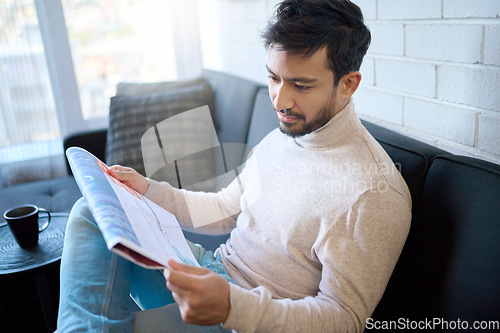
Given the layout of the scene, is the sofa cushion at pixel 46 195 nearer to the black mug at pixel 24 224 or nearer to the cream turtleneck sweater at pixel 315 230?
the black mug at pixel 24 224

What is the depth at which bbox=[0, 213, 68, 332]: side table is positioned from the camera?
4.03 feet

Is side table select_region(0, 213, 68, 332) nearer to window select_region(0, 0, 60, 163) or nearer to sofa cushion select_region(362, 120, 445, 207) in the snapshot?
sofa cushion select_region(362, 120, 445, 207)

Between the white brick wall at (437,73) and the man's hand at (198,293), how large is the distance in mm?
634

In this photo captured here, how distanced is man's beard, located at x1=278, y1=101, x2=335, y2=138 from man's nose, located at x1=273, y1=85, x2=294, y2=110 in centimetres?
2

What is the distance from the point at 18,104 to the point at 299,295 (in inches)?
86.5

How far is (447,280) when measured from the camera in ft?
2.55

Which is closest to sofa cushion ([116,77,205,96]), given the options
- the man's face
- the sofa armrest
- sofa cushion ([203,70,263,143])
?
sofa cushion ([203,70,263,143])

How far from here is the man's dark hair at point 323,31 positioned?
90 cm

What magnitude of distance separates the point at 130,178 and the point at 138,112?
885 mm

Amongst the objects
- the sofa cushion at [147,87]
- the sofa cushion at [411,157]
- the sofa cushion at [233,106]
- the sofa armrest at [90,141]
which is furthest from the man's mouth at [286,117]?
the sofa armrest at [90,141]

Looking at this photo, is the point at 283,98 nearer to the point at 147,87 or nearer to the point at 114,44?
the point at 147,87

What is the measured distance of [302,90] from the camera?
3.08 ft

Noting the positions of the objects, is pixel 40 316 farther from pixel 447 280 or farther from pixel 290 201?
pixel 447 280

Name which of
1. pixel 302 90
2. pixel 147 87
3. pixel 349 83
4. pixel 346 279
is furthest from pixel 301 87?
pixel 147 87
